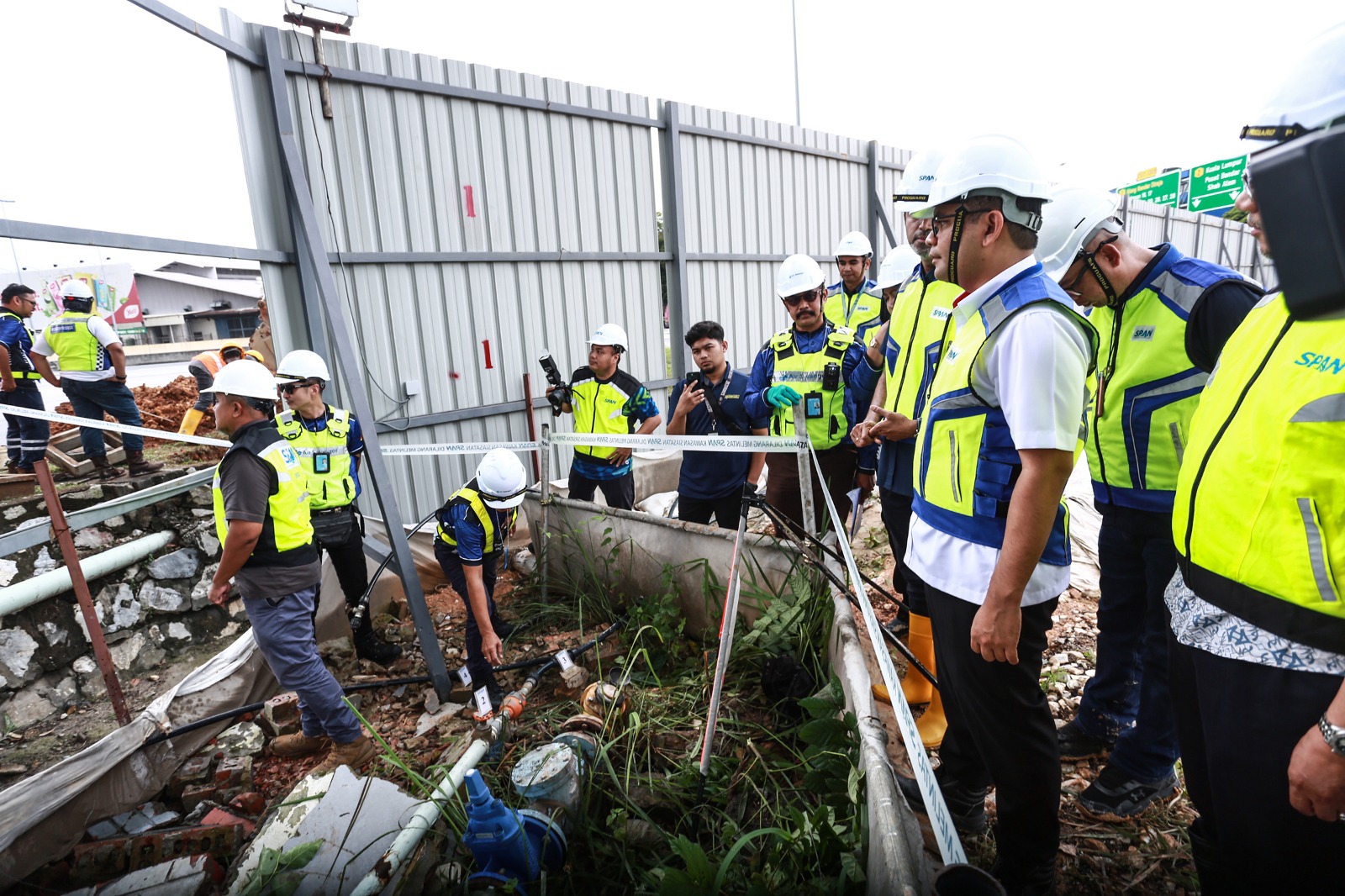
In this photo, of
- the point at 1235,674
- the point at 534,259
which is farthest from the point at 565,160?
the point at 1235,674

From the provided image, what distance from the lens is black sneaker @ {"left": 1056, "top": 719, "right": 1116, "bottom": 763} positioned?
A: 8.64 feet

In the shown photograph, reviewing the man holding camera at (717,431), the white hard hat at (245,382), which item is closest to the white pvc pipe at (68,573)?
the white hard hat at (245,382)

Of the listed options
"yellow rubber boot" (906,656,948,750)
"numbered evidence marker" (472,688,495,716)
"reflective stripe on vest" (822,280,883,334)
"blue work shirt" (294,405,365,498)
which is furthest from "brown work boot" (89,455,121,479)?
"yellow rubber boot" (906,656,948,750)

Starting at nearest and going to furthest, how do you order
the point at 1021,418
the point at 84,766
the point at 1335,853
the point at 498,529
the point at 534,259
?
1. the point at 1335,853
2. the point at 1021,418
3. the point at 84,766
4. the point at 498,529
5. the point at 534,259

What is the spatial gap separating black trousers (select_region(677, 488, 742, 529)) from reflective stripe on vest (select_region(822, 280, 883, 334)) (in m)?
1.41

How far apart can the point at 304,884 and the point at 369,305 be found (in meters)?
4.32

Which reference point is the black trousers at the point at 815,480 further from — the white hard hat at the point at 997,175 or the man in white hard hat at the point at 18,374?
the man in white hard hat at the point at 18,374

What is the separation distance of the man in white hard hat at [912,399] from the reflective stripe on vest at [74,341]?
7.06 meters

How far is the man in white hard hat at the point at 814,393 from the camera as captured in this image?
3703 mm

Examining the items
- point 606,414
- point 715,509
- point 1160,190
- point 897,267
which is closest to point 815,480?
point 715,509

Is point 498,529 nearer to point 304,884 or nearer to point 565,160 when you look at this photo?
point 304,884

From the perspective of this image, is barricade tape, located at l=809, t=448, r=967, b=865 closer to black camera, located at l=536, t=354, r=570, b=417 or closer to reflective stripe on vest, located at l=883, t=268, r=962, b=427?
reflective stripe on vest, located at l=883, t=268, r=962, b=427

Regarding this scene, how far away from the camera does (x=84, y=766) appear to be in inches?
107

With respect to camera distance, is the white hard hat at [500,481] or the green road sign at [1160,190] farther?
the green road sign at [1160,190]
